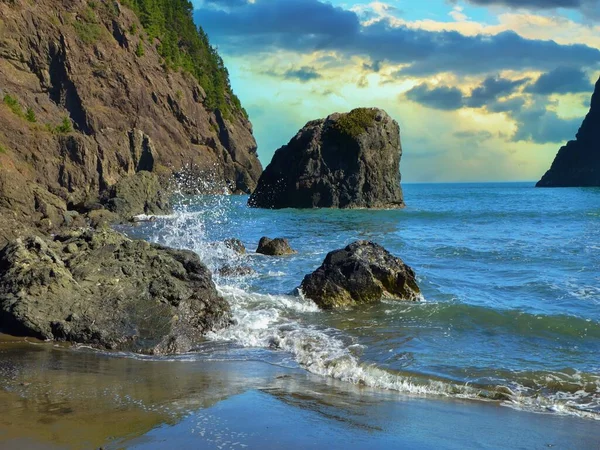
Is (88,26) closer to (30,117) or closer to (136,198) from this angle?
(30,117)

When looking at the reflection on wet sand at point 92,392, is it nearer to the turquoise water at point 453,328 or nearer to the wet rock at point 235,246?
the turquoise water at point 453,328

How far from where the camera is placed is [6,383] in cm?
738

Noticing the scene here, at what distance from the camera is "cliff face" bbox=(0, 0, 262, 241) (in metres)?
53.7

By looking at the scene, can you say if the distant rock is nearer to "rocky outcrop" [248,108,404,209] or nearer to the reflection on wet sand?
the reflection on wet sand

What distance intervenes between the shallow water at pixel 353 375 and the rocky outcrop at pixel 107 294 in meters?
0.50

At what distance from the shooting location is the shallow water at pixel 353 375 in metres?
6.22

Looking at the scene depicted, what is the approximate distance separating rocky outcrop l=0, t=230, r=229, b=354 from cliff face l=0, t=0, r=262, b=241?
21.5 m

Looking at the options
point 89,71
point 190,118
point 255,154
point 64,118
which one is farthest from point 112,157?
point 255,154

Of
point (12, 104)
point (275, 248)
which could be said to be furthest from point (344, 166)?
point (275, 248)

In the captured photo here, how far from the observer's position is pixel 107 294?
10750 mm

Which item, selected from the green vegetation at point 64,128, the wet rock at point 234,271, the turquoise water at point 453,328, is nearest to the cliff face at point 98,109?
the green vegetation at point 64,128

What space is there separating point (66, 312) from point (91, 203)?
36109 millimetres

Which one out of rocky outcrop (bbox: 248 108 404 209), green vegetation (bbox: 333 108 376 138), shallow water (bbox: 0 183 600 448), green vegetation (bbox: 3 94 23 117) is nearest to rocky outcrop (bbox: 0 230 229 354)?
shallow water (bbox: 0 183 600 448)

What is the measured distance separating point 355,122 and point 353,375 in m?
49.2
